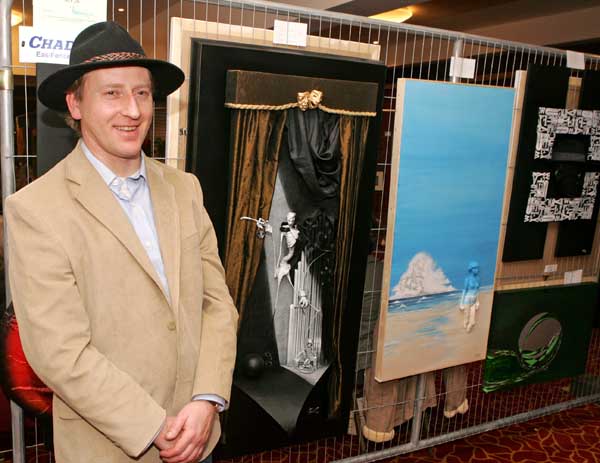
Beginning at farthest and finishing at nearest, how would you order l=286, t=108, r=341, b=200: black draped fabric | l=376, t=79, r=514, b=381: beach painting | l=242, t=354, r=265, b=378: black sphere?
l=376, t=79, r=514, b=381: beach painting
l=242, t=354, r=265, b=378: black sphere
l=286, t=108, r=341, b=200: black draped fabric

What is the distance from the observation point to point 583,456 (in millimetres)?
3002

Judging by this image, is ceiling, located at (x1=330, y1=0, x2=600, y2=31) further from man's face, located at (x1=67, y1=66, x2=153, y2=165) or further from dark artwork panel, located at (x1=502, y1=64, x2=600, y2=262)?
man's face, located at (x1=67, y1=66, x2=153, y2=165)

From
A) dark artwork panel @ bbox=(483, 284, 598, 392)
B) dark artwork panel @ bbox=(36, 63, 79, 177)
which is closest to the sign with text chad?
dark artwork panel @ bbox=(36, 63, 79, 177)

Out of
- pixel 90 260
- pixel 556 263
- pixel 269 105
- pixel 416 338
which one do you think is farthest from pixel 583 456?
pixel 90 260

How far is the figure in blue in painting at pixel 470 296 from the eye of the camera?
274 centimetres

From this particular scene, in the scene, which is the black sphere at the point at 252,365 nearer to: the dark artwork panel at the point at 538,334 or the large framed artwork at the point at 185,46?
the large framed artwork at the point at 185,46

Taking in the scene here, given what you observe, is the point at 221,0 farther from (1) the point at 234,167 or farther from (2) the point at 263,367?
(2) the point at 263,367

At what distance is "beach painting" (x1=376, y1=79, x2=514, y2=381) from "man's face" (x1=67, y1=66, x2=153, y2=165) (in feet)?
4.21

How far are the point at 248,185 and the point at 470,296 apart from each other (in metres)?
1.31

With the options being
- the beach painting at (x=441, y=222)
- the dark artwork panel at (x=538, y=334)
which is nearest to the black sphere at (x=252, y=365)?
the beach painting at (x=441, y=222)

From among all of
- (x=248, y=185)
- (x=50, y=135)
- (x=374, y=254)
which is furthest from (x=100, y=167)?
(x=374, y=254)

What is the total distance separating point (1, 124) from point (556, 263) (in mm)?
2738

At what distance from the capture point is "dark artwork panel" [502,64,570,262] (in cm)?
270

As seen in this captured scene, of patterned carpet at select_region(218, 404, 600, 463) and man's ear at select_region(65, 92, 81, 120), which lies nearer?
man's ear at select_region(65, 92, 81, 120)
